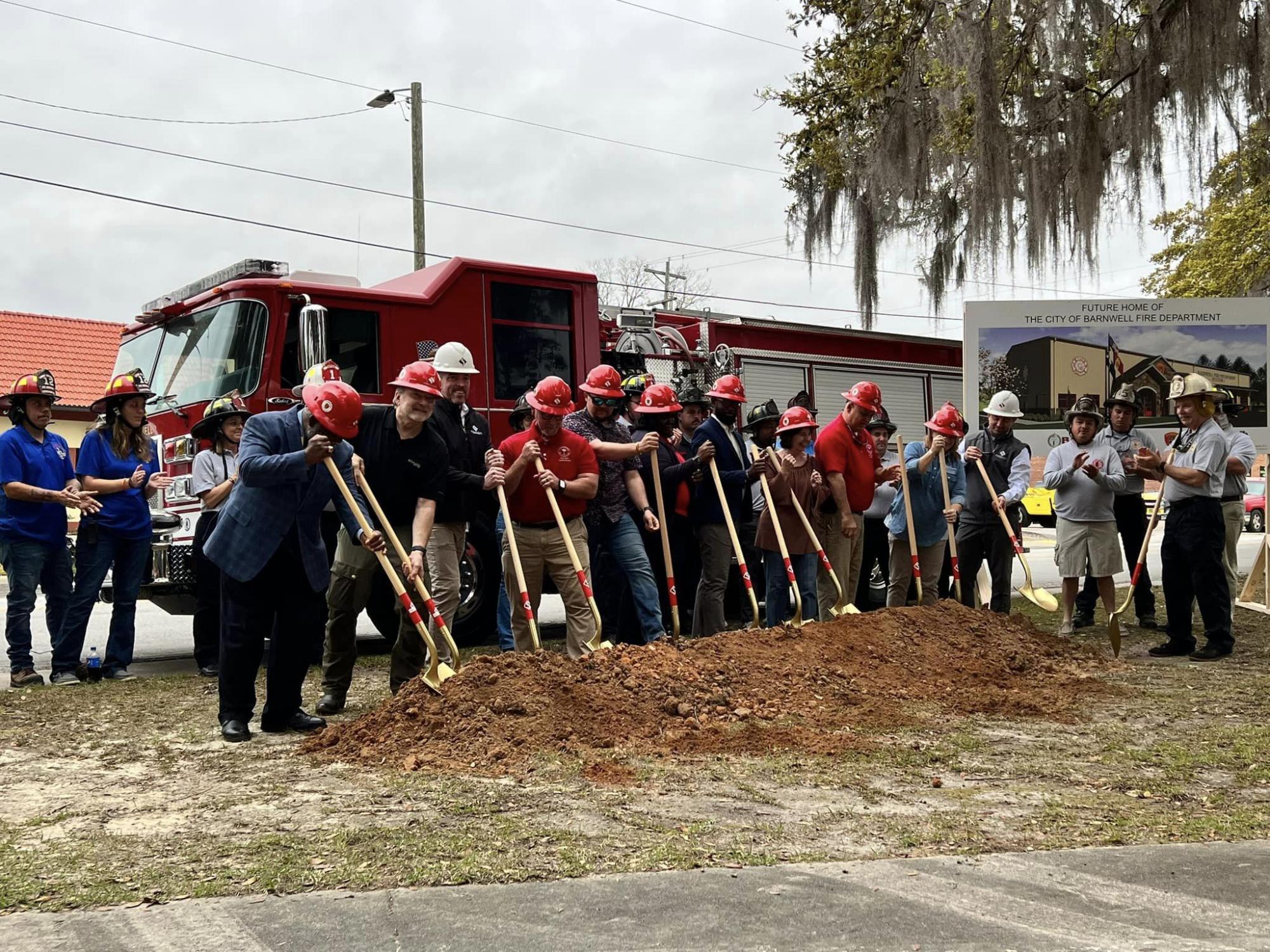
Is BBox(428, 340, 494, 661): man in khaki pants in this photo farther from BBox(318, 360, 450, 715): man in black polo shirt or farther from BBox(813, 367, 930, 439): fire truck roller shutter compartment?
BBox(813, 367, 930, 439): fire truck roller shutter compartment

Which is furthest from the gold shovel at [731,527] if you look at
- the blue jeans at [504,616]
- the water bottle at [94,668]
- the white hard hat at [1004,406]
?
the water bottle at [94,668]

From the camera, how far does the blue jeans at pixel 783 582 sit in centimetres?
902

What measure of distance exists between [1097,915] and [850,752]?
2.16 meters

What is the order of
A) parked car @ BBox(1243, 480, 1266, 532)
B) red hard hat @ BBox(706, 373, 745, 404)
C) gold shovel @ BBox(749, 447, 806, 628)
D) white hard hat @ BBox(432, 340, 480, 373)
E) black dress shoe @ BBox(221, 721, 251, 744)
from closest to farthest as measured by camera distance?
black dress shoe @ BBox(221, 721, 251, 744) → white hard hat @ BBox(432, 340, 480, 373) → gold shovel @ BBox(749, 447, 806, 628) → red hard hat @ BBox(706, 373, 745, 404) → parked car @ BBox(1243, 480, 1266, 532)

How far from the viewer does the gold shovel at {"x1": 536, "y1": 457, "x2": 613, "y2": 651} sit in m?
7.34

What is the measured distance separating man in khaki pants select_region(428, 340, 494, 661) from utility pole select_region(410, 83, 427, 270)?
47.2ft

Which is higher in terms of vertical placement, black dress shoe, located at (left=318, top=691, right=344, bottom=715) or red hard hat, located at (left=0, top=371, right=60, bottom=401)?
red hard hat, located at (left=0, top=371, right=60, bottom=401)

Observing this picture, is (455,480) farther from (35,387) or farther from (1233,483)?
(1233,483)

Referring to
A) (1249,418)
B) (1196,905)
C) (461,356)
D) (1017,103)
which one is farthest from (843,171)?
(1196,905)

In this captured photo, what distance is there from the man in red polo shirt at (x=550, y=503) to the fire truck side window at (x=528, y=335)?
2413 mm

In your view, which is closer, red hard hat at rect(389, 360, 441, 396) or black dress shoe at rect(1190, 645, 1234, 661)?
red hard hat at rect(389, 360, 441, 396)

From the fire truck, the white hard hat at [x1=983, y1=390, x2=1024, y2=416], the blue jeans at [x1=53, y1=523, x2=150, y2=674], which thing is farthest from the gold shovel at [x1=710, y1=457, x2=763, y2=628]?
the blue jeans at [x1=53, y1=523, x2=150, y2=674]

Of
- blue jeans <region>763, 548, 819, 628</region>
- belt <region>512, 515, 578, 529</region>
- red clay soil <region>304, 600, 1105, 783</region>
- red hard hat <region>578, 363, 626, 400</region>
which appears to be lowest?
red clay soil <region>304, 600, 1105, 783</region>

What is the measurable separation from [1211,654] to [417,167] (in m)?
17.0
